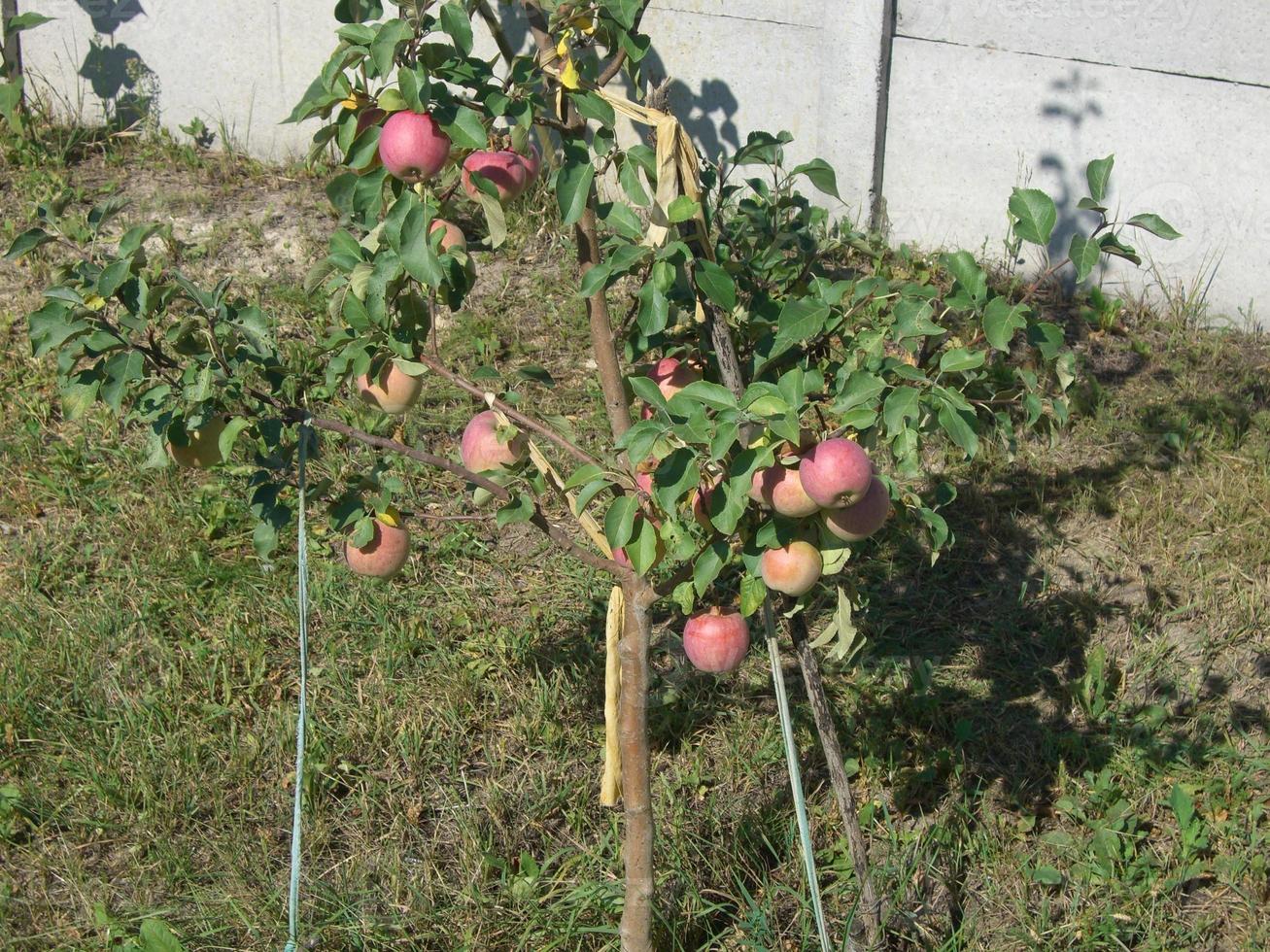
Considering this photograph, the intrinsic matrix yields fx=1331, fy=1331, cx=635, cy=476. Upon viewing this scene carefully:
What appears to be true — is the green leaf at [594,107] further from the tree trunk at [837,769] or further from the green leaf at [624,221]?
the tree trunk at [837,769]

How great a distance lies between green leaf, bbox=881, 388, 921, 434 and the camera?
1687 millimetres

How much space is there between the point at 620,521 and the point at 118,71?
4.44 meters

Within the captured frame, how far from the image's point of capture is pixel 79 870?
2525mm

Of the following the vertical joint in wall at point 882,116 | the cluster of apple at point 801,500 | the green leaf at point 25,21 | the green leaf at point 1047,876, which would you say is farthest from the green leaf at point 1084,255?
the green leaf at point 25,21

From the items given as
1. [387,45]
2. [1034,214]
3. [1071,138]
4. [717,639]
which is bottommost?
[717,639]

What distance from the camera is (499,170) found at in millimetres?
1823

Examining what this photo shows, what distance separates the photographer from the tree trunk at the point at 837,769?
7.00 ft

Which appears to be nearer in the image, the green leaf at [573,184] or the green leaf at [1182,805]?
the green leaf at [573,184]

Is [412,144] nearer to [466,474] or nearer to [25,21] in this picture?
[466,474]

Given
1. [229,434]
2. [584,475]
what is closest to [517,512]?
[584,475]

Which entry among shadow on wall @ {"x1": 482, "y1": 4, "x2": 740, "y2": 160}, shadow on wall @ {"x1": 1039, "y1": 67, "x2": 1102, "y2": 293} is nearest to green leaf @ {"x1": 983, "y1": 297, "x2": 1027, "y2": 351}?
shadow on wall @ {"x1": 1039, "y1": 67, "x2": 1102, "y2": 293}

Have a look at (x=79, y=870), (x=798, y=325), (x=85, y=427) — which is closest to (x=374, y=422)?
(x=85, y=427)

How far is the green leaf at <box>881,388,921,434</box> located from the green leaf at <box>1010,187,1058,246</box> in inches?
11.4

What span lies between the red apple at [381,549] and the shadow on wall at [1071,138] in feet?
8.85
